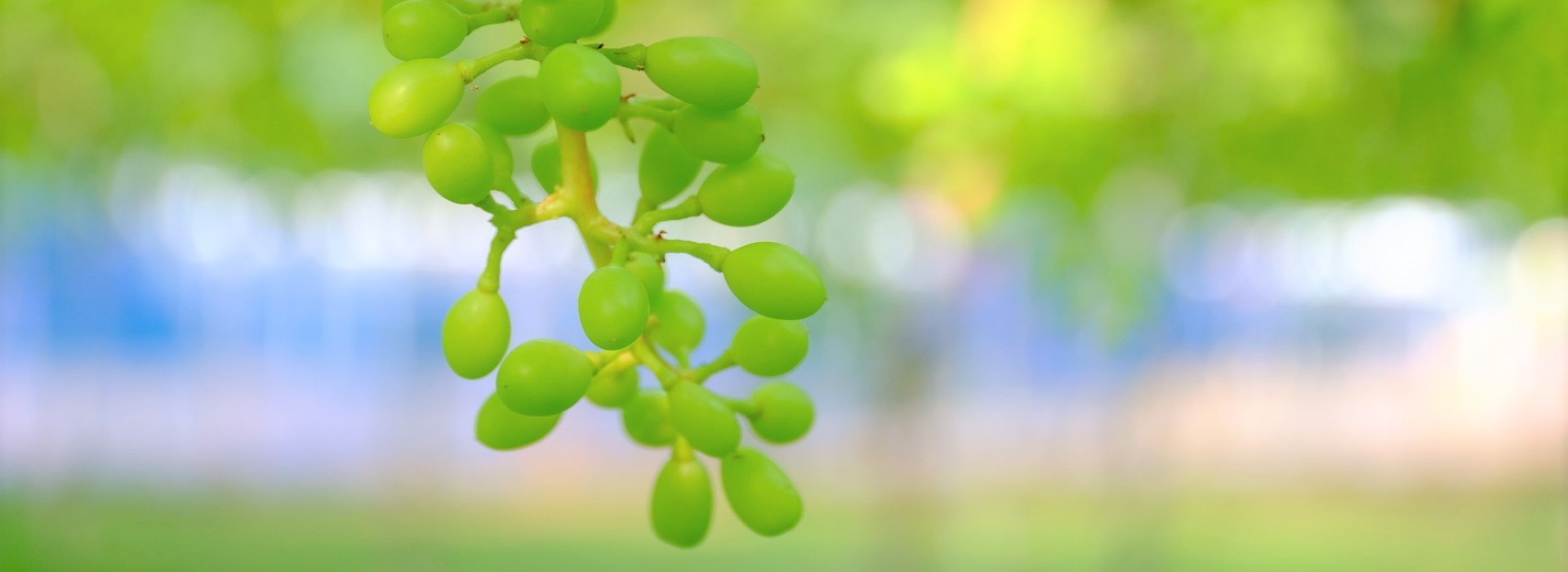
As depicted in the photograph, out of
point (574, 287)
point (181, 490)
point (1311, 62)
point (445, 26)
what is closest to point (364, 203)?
point (574, 287)

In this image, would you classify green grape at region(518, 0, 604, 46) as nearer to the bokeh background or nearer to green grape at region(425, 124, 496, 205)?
green grape at region(425, 124, 496, 205)

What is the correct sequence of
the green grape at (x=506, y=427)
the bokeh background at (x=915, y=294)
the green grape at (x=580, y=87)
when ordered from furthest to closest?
the bokeh background at (x=915, y=294) < the green grape at (x=506, y=427) < the green grape at (x=580, y=87)

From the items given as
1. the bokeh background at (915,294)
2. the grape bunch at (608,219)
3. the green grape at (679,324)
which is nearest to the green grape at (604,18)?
the grape bunch at (608,219)

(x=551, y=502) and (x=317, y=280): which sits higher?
(x=317, y=280)

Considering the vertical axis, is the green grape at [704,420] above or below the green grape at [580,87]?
below

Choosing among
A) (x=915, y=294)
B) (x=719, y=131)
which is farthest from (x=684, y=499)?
(x=915, y=294)

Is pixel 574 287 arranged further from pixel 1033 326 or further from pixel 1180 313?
pixel 1180 313

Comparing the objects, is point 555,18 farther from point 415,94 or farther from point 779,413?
point 779,413

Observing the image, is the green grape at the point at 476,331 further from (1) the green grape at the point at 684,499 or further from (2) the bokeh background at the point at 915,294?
(2) the bokeh background at the point at 915,294
